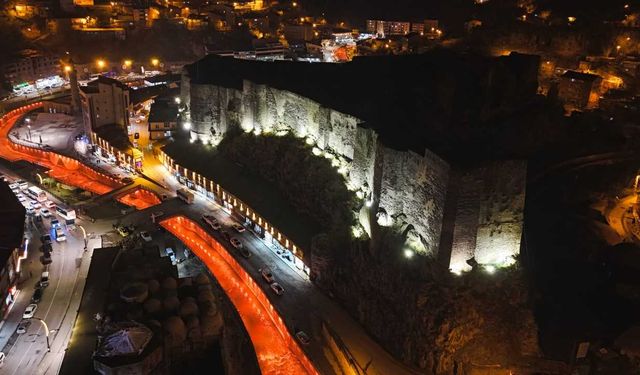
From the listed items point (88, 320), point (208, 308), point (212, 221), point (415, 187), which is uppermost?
point (415, 187)

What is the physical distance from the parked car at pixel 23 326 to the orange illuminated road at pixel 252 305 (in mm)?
9347

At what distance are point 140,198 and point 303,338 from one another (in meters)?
21.3

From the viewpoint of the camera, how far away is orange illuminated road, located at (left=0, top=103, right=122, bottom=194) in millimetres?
44219

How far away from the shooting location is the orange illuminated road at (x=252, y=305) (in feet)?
81.5

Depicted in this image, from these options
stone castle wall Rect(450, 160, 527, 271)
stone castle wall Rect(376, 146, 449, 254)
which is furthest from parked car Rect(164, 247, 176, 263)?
stone castle wall Rect(450, 160, 527, 271)

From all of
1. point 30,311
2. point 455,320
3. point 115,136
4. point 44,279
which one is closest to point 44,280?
point 44,279

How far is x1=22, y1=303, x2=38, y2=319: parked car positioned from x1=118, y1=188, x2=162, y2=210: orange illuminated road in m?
13.5

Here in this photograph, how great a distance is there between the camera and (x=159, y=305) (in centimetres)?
1931

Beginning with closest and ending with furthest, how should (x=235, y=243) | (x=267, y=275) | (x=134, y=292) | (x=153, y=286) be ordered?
(x=134, y=292)
(x=153, y=286)
(x=267, y=275)
(x=235, y=243)

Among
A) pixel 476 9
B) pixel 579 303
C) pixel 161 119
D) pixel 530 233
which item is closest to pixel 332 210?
pixel 530 233

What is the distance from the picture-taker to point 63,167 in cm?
4769

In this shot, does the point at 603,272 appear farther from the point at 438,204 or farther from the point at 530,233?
the point at 438,204

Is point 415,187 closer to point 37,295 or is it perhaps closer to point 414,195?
point 414,195

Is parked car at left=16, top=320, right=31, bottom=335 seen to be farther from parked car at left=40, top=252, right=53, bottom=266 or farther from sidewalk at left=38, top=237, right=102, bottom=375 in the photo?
parked car at left=40, top=252, right=53, bottom=266
